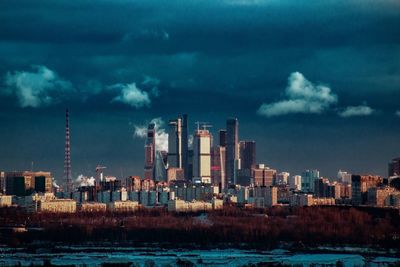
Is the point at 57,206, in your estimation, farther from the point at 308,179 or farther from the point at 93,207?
the point at 308,179

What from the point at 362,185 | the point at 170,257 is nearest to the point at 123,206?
the point at 362,185

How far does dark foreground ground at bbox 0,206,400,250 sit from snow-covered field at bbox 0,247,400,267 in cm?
385

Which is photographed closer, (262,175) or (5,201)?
(5,201)

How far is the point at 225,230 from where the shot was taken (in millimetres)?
64750

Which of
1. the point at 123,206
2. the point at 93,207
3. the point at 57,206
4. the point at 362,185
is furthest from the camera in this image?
the point at 362,185

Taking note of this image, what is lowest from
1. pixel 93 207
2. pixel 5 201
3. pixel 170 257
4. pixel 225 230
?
pixel 170 257

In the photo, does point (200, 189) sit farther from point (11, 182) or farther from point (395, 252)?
point (395, 252)

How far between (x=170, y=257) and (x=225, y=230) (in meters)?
11.9

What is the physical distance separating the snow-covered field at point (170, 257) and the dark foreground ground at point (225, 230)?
3845 millimetres

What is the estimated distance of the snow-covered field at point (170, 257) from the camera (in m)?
49.1

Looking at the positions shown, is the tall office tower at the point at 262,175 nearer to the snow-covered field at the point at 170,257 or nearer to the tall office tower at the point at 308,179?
the tall office tower at the point at 308,179

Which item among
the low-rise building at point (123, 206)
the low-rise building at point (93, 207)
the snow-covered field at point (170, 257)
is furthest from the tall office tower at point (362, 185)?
the snow-covered field at point (170, 257)

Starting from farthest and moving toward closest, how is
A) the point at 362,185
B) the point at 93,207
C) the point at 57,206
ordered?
the point at 362,185 → the point at 57,206 → the point at 93,207

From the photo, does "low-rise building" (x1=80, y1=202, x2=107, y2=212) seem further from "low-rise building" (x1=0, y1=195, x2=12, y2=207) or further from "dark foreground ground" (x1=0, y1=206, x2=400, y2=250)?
"dark foreground ground" (x1=0, y1=206, x2=400, y2=250)
